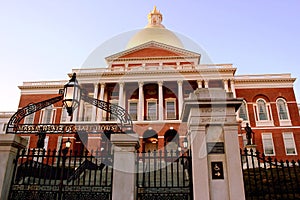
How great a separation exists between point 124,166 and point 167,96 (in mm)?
30642

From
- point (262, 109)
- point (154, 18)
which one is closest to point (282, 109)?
point (262, 109)

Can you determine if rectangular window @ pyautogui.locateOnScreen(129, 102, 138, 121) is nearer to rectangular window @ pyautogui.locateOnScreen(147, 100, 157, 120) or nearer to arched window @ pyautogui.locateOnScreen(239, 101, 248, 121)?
rectangular window @ pyautogui.locateOnScreen(147, 100, 157, 120)

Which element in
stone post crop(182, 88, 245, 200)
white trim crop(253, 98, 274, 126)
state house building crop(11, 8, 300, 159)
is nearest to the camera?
stone post crop(182, 88, 245, 200)

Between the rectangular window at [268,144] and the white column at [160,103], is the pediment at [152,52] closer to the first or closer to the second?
the white column at [160,103]

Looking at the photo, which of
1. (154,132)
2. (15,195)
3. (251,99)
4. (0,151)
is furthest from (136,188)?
(251,99)

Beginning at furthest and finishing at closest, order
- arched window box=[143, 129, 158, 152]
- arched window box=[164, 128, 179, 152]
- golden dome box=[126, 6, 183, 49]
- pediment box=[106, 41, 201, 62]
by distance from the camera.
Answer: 1. golden dome box=[126, 6, 183, 49]
2. pediment box=[106, 41, 201, 62]
3. arched window box=[143, 129, 158, 152]
4. arched window box=[164, 128, 179, 152]

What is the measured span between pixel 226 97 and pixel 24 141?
5.09 meters

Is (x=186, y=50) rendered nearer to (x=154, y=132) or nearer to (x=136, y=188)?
(x=154, y=132)

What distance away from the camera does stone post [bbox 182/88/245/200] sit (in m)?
5.64

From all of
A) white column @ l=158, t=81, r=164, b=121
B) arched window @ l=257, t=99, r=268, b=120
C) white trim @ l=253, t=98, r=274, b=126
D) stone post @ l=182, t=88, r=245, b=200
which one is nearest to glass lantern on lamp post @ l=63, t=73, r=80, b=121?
stone post @ l=182, t=88, r=245, b=200

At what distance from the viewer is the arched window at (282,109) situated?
3447 centimetres

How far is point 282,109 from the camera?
114 feet

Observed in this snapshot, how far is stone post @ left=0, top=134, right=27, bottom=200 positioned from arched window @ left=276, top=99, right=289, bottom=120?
113ft

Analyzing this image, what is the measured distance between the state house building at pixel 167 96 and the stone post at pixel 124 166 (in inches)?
1032
